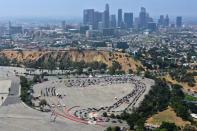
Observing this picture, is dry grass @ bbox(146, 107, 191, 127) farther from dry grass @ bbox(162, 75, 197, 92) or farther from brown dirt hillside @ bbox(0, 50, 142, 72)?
brown dirt hillside @ bbox(0, 50, 142, 72)

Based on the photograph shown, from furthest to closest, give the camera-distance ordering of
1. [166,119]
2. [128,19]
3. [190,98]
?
[128,19] → [190,98] → [166,119]

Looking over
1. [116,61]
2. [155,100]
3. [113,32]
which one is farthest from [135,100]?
[113,32]

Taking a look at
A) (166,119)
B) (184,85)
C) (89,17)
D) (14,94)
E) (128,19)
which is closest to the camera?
(166,119)

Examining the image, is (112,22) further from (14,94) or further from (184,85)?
(14,94)

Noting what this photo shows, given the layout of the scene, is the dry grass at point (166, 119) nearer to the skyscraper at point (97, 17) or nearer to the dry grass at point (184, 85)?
the dry grass at point (184, 85)

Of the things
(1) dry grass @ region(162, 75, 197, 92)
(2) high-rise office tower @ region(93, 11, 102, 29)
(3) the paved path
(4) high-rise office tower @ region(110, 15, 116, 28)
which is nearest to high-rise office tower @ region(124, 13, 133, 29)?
(4) high-rise office tower @ region(110, 15, 116, 28)

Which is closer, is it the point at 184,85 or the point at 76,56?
the point at 184,85

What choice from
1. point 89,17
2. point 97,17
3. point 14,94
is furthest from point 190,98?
point 89,17
